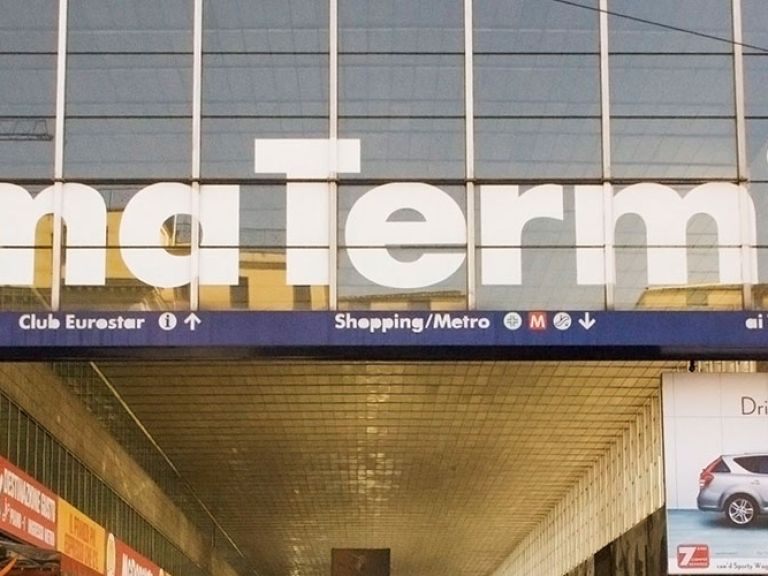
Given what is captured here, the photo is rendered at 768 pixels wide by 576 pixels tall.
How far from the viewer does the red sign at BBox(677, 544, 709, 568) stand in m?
24.7

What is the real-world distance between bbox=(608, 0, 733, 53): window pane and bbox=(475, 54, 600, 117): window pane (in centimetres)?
65

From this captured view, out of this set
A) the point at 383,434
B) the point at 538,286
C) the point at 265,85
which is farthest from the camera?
the point at 383,434

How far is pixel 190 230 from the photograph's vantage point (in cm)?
2436

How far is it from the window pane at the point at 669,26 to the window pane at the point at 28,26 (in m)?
8.49

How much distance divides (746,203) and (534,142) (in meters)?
3.29

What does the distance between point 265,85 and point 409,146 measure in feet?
7.82

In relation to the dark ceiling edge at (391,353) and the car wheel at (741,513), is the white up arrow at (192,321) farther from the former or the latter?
the car wheel at (741,513)

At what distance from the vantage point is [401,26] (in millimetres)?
25047

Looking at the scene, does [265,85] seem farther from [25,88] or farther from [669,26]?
[669,26]

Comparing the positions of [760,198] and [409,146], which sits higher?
[409,146]

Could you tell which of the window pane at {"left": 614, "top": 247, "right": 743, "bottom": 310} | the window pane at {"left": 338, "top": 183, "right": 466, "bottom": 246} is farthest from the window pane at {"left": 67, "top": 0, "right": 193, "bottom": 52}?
the window pane at {"left": 614, "top": 247, "right": 743, "bottom": 310}

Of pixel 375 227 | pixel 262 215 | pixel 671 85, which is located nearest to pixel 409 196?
pixel 375 227

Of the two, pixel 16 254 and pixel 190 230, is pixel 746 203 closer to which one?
pixel 190 230

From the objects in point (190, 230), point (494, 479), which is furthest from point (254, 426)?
point (190, 230)
